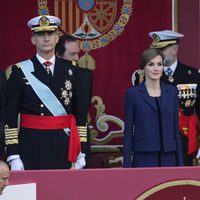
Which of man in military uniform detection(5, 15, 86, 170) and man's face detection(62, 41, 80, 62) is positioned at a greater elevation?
man's face detection(62, 41, 80, 62)

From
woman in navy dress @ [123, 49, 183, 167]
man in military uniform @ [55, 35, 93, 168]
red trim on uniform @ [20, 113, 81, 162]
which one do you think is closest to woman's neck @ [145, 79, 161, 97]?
woman in navy dress @ [123, 49, 183, 167]

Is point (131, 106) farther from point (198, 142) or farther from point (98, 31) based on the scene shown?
point (98, 31)

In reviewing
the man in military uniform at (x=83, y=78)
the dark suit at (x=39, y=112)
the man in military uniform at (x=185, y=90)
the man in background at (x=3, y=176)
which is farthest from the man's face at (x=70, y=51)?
the man in background at (x=3, y=176)

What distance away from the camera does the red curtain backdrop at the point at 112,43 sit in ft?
32.9

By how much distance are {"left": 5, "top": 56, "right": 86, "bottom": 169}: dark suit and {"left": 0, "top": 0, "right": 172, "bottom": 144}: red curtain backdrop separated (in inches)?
84.4

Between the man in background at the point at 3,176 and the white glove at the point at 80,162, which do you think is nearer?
the man in background at the point at 3,176

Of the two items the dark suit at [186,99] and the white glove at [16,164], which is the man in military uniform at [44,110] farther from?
the dark suit at [186,99]

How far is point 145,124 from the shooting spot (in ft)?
26.0

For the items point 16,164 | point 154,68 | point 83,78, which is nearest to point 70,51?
point 83,78

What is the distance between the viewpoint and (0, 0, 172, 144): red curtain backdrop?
1003cm

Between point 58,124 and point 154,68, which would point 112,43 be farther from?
point 58,124

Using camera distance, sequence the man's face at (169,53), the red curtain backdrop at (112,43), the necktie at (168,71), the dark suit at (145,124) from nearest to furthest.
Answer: the dark suit at (145,124), the man's face at (169,53), the necktie at (168,71), the red curtain backdrop at (112,43)

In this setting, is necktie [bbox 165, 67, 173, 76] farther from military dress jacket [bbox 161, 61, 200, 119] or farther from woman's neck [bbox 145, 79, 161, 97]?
woman's neck [bbox 145, 79, 161, 97]

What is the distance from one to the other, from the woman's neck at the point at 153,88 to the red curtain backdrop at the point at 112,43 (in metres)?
2.10
